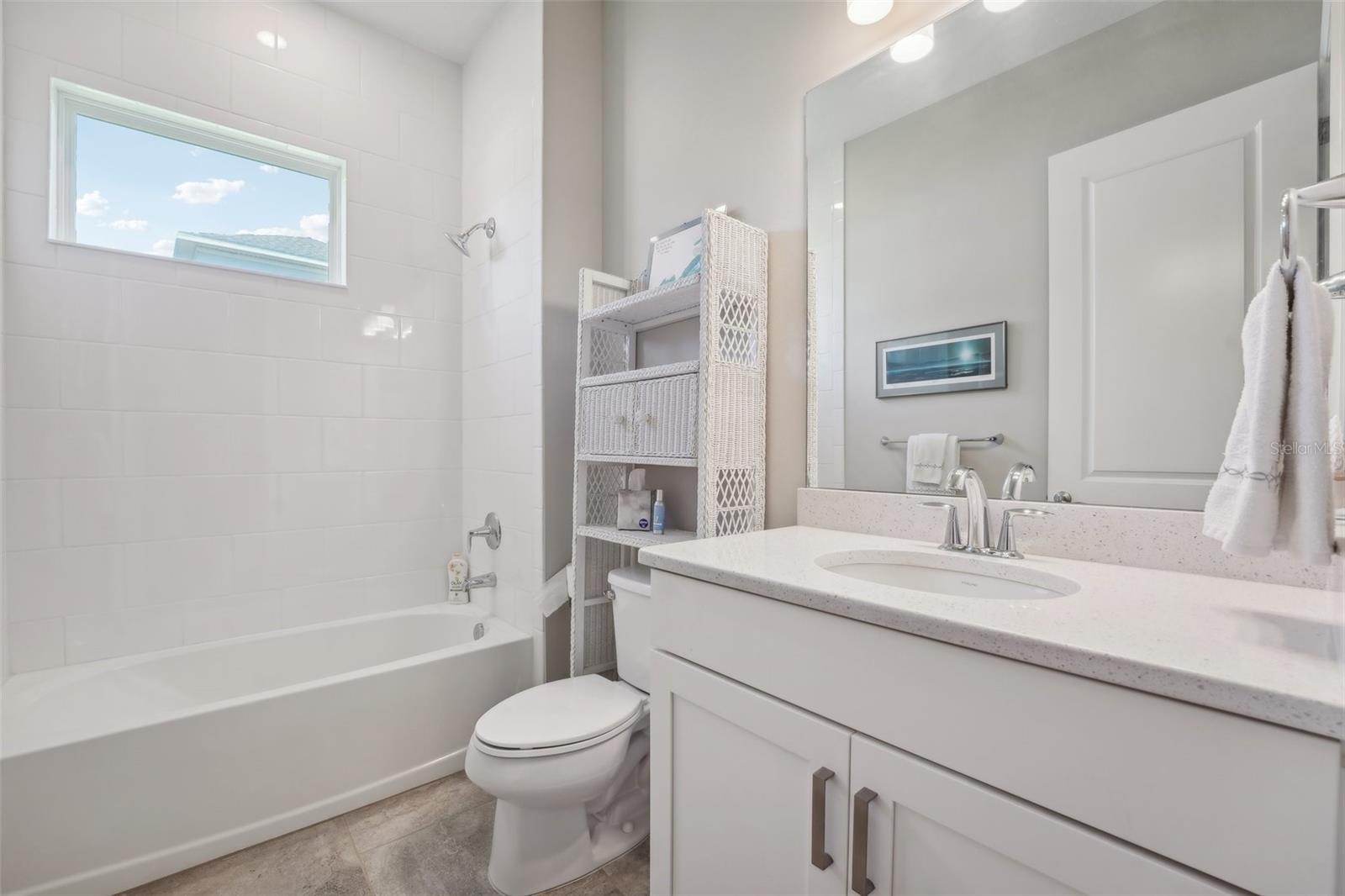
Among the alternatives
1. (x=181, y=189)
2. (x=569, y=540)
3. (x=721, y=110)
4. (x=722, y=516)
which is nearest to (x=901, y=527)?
(x=722, y=516)

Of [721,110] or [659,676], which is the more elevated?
[721,110]

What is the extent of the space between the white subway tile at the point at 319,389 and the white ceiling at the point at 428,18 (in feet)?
4.62

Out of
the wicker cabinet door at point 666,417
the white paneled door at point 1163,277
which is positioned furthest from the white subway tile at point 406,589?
the white paneled door at point 1163,277

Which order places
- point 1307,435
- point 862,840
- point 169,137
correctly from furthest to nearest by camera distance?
point 169,137
point 862,840
point 1307,435

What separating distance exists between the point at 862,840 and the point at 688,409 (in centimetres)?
97

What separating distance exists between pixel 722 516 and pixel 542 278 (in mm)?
1113

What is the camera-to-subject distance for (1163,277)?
3.26 ft

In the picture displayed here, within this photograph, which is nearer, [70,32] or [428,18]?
[70,32]

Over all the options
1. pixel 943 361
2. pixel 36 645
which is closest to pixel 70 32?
pixel 36 645

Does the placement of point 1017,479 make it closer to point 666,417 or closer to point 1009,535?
point 1009,535

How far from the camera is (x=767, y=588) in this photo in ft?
2.98

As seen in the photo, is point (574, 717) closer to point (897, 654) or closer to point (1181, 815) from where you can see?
point (897, 654)

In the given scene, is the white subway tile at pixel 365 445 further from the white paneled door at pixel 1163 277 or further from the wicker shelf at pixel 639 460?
the white paneled door at pixel 1163 277

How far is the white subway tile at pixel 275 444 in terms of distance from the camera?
210 cm
